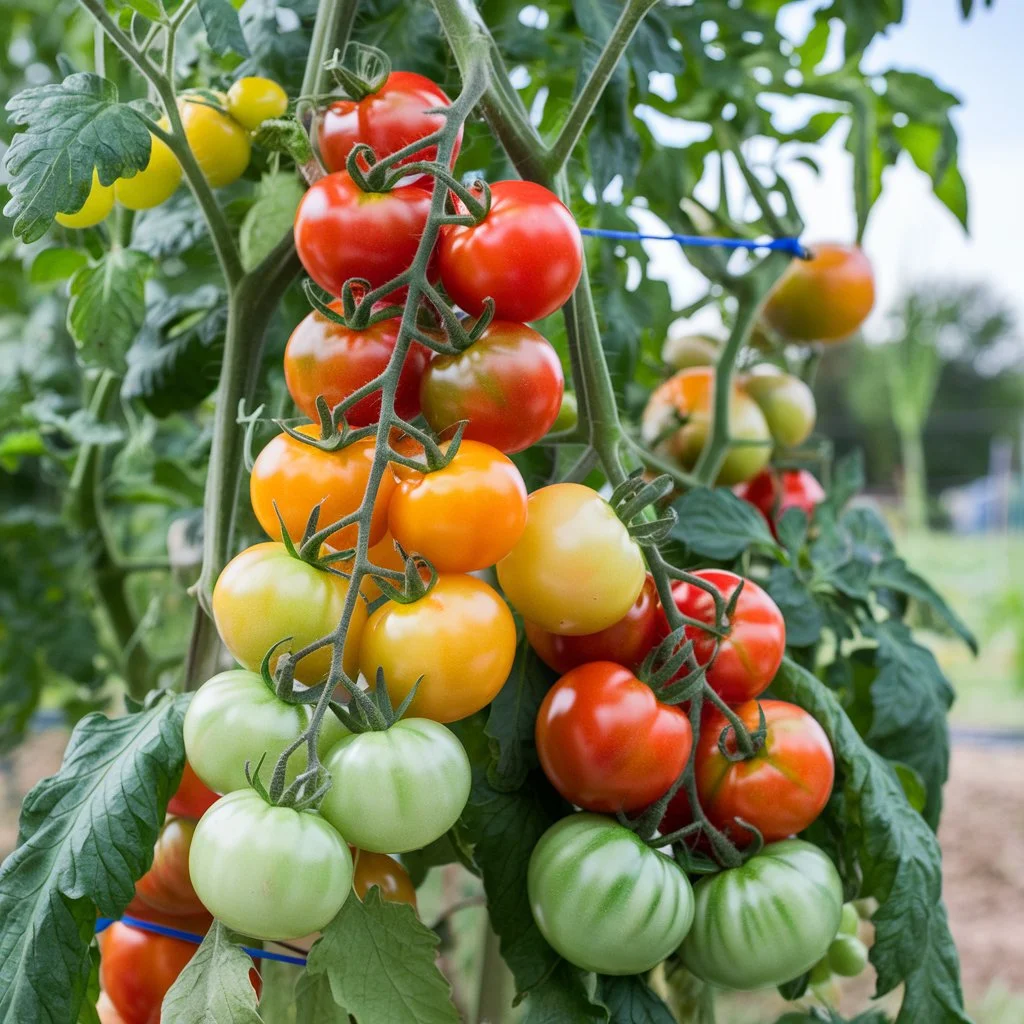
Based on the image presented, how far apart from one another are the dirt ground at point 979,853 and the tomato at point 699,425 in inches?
51.5

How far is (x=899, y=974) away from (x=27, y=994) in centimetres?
43

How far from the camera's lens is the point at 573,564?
1.45 feet

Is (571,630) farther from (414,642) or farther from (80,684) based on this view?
(80,684)

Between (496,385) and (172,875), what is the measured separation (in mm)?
307

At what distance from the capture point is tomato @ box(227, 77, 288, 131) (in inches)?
22.5

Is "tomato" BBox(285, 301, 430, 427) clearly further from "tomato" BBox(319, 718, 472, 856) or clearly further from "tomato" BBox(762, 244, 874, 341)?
"tomato" BBox(762, 244, 874, 341)

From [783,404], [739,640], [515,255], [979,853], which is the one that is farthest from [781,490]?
[979,853]

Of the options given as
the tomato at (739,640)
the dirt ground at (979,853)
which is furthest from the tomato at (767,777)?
the dirt ground at (979,853)

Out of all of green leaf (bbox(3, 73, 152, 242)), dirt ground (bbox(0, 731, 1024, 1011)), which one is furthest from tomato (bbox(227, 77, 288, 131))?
dirt ground (bbox(0, 731, 1024, 1011))

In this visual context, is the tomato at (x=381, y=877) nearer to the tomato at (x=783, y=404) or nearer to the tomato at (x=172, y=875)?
the tomato at (x=172, y=875)

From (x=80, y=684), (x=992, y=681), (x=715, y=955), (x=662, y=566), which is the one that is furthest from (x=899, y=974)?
(x=992, y=681)

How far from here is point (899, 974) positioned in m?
0.53

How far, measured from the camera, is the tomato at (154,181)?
0.55 meters

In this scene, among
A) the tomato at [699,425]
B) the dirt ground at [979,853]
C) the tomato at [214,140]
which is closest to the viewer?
the tomato at [214,140]
